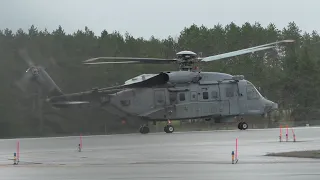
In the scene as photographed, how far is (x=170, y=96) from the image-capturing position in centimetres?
4216

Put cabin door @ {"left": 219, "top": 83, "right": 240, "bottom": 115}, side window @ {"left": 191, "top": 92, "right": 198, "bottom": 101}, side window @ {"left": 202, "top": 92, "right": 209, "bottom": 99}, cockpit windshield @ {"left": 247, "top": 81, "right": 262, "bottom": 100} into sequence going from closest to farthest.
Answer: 1. side window @ {"left": 191, "top": 92, "right": 198, "bottom": 101}
2. side window @ {"left": 202, "top": 92, "right": 209, "bottom": 99}
3. cabin door @ {"left": 219, "top": 83, "right": 240, "bottom": 115}
4. cockpit windshield @ {"left": 247, "top": 81, "right": 262, "bottom": 100}

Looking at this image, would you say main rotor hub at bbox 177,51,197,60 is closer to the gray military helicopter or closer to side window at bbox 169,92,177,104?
the gray military helicopter

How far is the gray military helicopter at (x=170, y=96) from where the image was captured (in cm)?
4075

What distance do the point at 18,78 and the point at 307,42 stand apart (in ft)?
230

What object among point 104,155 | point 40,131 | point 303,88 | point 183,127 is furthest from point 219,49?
point 104,155

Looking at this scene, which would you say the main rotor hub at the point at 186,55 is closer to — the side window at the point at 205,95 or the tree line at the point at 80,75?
the side window at the point at 205,95

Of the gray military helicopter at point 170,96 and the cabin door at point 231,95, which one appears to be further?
the cabin door at point 231,95

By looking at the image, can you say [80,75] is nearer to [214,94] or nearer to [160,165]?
[214,94]

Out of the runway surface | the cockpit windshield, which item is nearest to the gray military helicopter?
the cockpit windshield

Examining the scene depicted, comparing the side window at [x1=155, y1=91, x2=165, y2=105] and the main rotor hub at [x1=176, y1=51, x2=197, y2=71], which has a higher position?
the main rotor hub at [x1=176, y1=51, x2=197, y2=71]

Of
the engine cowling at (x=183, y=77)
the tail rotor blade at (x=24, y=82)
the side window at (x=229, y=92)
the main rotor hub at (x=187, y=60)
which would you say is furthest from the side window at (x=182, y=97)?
the tail rotor blade at (x=24, y=82)

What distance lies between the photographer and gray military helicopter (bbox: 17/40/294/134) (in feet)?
134

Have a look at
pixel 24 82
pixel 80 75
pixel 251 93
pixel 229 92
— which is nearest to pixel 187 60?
pixel 229 92

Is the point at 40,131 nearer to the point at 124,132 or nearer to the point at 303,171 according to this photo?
the point at 124,132
